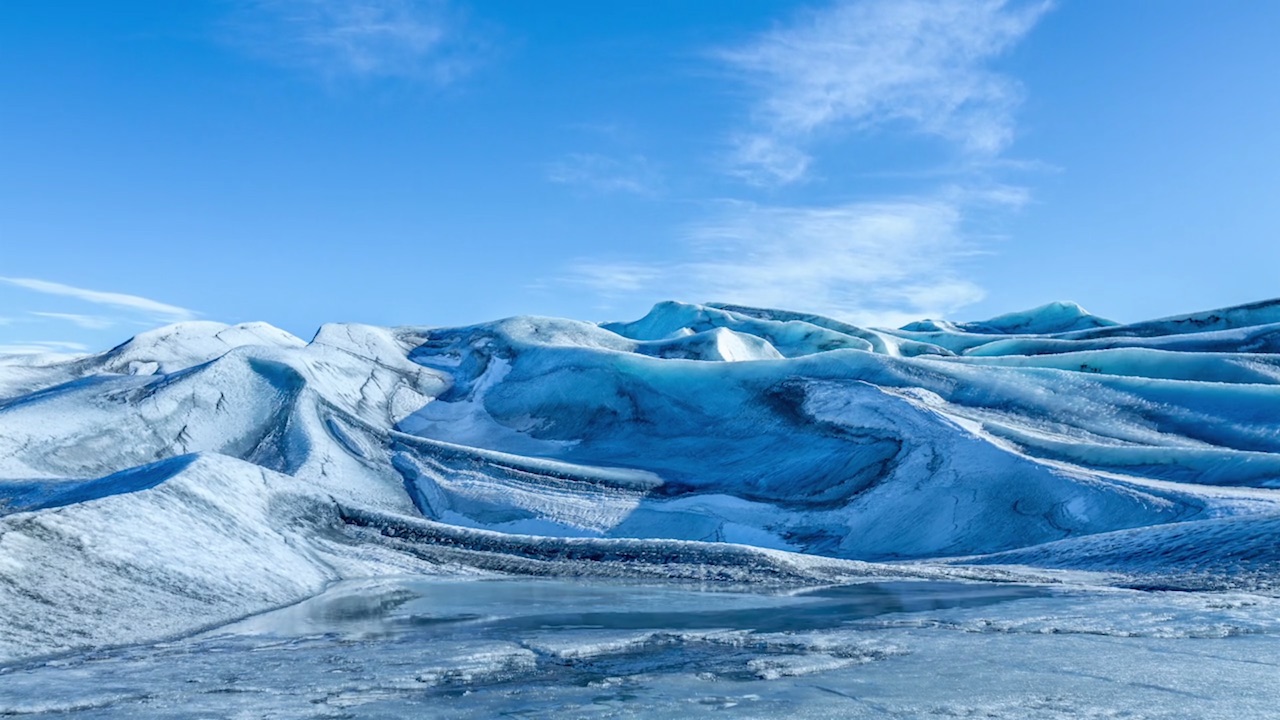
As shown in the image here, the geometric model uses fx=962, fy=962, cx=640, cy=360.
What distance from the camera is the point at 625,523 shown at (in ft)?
44.1

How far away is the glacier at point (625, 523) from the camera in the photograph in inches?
188

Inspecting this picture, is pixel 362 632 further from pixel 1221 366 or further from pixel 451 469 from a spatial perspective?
pixel 1221 366

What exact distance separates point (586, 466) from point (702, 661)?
34.7 feet

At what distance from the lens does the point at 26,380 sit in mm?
19281

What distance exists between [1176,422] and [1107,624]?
34.3 ft

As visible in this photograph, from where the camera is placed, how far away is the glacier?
479cm

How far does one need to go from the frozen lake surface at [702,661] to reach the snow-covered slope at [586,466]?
1.07m

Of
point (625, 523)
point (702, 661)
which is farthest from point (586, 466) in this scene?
point (702, 661)

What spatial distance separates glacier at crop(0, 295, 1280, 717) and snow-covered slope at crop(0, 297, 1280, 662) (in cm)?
5

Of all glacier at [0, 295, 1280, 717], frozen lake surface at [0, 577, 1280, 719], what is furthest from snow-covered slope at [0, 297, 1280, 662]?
frozen lake surface at [0, 577, 1280, 719]

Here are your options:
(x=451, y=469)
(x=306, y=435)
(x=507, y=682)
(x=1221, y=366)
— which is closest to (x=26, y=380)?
(x=306, y=435)

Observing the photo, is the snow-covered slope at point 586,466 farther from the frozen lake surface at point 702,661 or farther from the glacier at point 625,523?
the frozen lake surface at point 702,661

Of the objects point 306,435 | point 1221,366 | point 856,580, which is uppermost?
point 1221,366

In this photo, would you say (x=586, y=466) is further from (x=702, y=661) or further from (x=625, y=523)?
(x=702, y=661)
